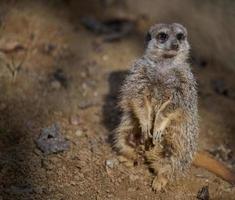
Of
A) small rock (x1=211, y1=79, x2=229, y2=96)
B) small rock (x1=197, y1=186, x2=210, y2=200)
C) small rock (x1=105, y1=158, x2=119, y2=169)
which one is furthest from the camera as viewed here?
small rock (x1=211, y1=79, x2=229, y2=96)

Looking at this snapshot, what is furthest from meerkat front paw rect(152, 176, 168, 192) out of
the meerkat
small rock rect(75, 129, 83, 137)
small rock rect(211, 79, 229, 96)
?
small rock rect(211, 79, 229, 96)

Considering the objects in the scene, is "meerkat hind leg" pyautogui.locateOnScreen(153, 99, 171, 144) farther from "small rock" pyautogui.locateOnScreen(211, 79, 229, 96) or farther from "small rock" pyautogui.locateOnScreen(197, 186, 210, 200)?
"small rock" pyautogui.locateOnScreen(211, 79, 229, 96)

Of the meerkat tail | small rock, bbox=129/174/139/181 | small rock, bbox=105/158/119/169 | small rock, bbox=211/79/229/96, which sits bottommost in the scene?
small rock, bbox=129/174/139/181

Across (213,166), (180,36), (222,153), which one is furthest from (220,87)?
(180,36)

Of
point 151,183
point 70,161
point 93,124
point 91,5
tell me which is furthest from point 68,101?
point 91,5

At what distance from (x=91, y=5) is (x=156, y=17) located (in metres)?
0.64

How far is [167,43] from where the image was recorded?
3564 mm

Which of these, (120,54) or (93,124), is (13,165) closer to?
(93,124)

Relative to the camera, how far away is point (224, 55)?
5059 millimetres

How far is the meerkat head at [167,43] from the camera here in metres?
3.56

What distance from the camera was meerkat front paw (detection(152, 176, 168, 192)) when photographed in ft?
11.5

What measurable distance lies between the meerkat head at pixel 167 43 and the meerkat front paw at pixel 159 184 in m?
0.77

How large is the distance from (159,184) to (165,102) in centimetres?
51

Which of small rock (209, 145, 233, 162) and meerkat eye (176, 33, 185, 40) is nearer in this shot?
meerkat eye (176, 33, 185, 40)
